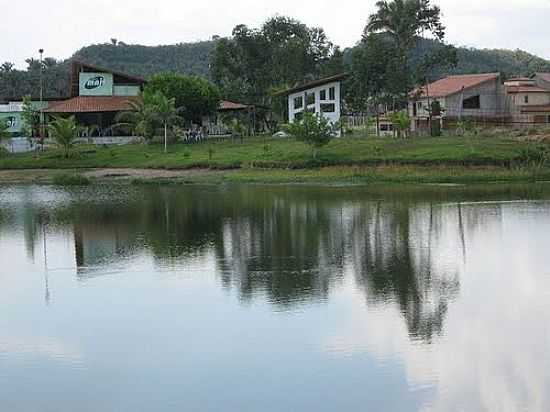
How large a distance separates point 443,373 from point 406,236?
43.3ft

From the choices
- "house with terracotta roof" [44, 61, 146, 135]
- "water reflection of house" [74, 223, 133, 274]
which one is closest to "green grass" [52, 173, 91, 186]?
"house with terracotta roof" [44, 61, 146, 135]

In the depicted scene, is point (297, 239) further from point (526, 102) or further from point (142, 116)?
point (526, 102)

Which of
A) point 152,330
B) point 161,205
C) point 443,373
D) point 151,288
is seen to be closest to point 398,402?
point 443,373

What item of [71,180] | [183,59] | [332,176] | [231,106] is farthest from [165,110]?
[183,59]

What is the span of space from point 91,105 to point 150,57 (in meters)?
64.6

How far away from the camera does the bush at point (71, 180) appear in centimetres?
4781

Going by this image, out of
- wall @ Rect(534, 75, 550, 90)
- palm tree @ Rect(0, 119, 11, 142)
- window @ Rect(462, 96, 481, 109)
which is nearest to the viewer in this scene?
palm tree @ Rect(0, 119, 11, 142)

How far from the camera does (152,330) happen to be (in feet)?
53.9

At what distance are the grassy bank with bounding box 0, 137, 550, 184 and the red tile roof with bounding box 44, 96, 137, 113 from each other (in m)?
7.54

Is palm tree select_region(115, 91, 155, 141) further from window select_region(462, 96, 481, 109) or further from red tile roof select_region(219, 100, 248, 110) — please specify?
window select_region(462, 96, 481, 109)

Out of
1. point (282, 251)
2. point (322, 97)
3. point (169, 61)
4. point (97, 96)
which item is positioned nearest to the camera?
point (282, 251)

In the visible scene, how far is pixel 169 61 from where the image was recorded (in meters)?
126

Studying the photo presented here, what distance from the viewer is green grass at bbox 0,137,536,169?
4588 cm

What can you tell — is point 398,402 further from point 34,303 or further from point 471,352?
point 34,303
